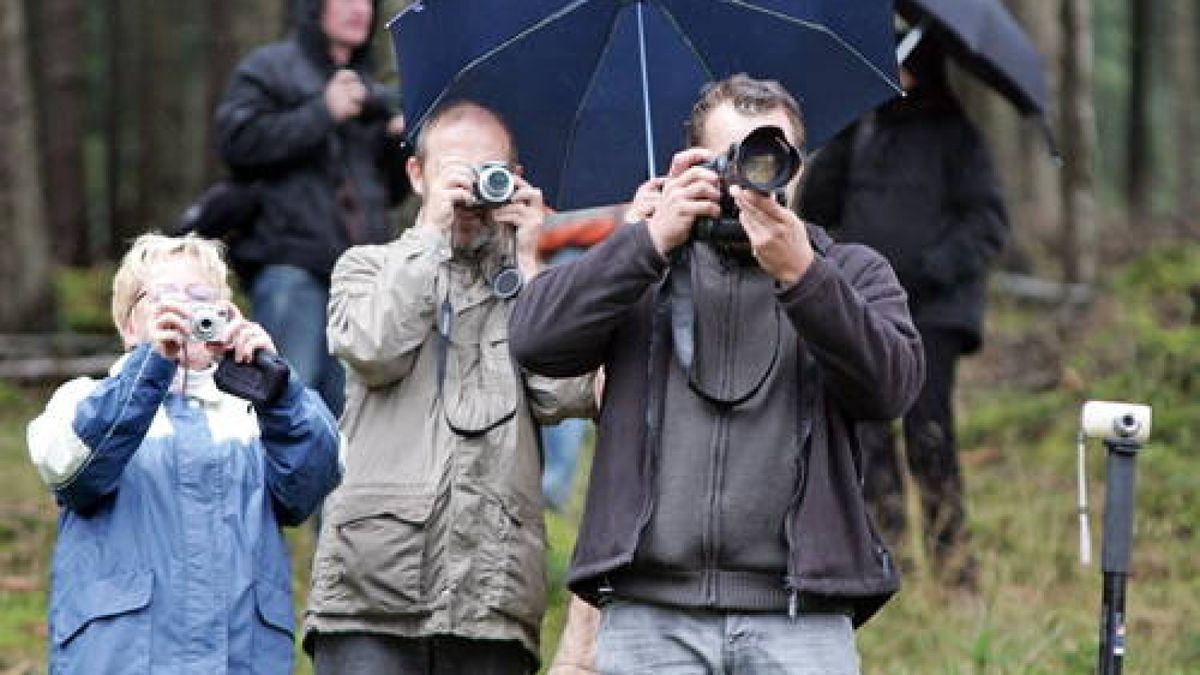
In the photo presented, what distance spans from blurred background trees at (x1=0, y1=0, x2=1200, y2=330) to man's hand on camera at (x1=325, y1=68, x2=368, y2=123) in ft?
5.54

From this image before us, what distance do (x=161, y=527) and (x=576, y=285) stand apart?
1.14 metres

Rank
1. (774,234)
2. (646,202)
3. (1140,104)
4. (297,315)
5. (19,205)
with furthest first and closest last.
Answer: (1140,104)
(19,205)
(297,315)
(646,202)
(774,234)

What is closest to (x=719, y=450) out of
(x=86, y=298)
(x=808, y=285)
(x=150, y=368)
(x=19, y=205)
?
(x=808, y=285)

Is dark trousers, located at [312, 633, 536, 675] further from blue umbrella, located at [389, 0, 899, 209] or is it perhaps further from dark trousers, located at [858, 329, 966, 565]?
dark trousers, located at [858, 329, 966, 565]

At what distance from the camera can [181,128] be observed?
25688mm

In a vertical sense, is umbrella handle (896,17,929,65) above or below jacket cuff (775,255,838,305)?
above

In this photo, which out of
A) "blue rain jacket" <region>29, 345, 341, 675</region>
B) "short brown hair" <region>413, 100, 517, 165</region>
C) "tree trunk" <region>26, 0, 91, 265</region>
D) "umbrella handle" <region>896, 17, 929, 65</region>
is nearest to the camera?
"blue rain jacket" <region>29, 345, 341, 675</region>

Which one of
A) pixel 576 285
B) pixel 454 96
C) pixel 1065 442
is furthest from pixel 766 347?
pixel 1065 442

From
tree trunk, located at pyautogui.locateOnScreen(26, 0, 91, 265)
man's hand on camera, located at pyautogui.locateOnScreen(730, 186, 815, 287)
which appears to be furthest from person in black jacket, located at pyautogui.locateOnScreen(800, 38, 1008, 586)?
tree trunk, located at pyautogui.locateOnScreen(26, 0, 91, 265)

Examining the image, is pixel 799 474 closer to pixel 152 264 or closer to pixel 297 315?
pixel 152 264

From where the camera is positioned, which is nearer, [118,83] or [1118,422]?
[1118,422]

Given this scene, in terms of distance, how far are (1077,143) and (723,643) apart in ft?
41.0

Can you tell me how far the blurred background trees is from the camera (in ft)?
50.5

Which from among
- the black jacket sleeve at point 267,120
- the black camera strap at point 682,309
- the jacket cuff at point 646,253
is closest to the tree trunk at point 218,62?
the black jacket sleeve at point 267,120
